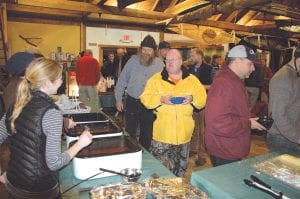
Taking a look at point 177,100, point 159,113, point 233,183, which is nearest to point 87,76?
point 159,113

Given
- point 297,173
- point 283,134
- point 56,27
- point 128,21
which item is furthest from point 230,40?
point 297,173

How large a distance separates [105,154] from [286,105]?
1.38m

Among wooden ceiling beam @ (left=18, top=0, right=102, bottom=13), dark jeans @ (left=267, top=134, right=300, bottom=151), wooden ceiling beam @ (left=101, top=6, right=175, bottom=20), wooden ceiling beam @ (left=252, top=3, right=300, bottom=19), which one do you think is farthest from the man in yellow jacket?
wooden ceiling beam @ (left=101, top=6, right=175, bottom=20)

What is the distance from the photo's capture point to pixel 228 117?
6.23 feet

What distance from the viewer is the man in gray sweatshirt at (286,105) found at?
200 cm

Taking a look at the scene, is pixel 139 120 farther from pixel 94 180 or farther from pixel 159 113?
pixel 94 180

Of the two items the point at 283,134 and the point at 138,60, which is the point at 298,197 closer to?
the point at 283,134

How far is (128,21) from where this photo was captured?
7152 mm

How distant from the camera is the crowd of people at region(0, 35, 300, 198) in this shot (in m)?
1.28

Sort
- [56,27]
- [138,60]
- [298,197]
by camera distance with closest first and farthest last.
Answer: [298,197] → [138,60] → [56,27]

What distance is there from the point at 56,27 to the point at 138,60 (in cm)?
432

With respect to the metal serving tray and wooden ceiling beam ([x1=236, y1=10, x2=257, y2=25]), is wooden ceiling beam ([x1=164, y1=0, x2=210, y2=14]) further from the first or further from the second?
the metal serving tray

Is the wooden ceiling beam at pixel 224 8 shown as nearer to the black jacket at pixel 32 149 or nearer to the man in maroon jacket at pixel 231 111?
the man in maroon jacket at pixel 231 111

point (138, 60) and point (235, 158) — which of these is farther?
point (138, 60)
